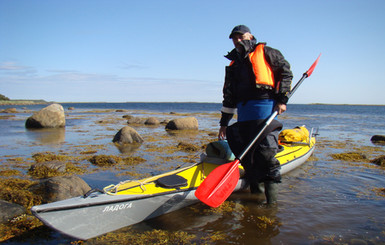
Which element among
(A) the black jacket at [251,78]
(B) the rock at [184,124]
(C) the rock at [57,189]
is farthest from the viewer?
(B) the rock at [184,124]

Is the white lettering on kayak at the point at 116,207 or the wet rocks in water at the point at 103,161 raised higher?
the white lettering on kayak at the point at 116,207

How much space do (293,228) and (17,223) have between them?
11.7 feet

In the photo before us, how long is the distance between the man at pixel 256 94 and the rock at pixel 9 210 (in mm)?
3117

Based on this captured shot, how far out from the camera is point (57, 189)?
398 cm

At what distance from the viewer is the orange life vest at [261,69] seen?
350 cm

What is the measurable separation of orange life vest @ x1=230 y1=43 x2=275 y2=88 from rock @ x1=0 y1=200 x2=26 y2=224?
3.64 meters

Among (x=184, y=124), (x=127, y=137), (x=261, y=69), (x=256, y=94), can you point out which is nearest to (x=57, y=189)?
(x=256, y=94)

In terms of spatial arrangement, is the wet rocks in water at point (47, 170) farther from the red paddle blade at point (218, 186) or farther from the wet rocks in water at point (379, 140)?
the wet rocks in water at point (379, 140)

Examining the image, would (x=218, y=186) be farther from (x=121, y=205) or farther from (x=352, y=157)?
(x=352, y=157)

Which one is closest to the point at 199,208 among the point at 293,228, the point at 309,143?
the point at 293,228

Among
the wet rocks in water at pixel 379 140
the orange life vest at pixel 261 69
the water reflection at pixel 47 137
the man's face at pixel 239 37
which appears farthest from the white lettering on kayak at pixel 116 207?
the wet rocks in water at pixel 379 140

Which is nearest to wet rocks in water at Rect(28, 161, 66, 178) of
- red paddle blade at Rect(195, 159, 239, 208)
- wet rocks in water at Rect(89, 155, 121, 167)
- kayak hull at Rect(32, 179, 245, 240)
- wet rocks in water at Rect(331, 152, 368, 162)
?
wet rocks in water at Rect(89, 155, 121, 167)

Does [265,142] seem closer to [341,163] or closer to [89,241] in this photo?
[89,241]

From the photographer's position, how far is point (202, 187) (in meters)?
3.54
